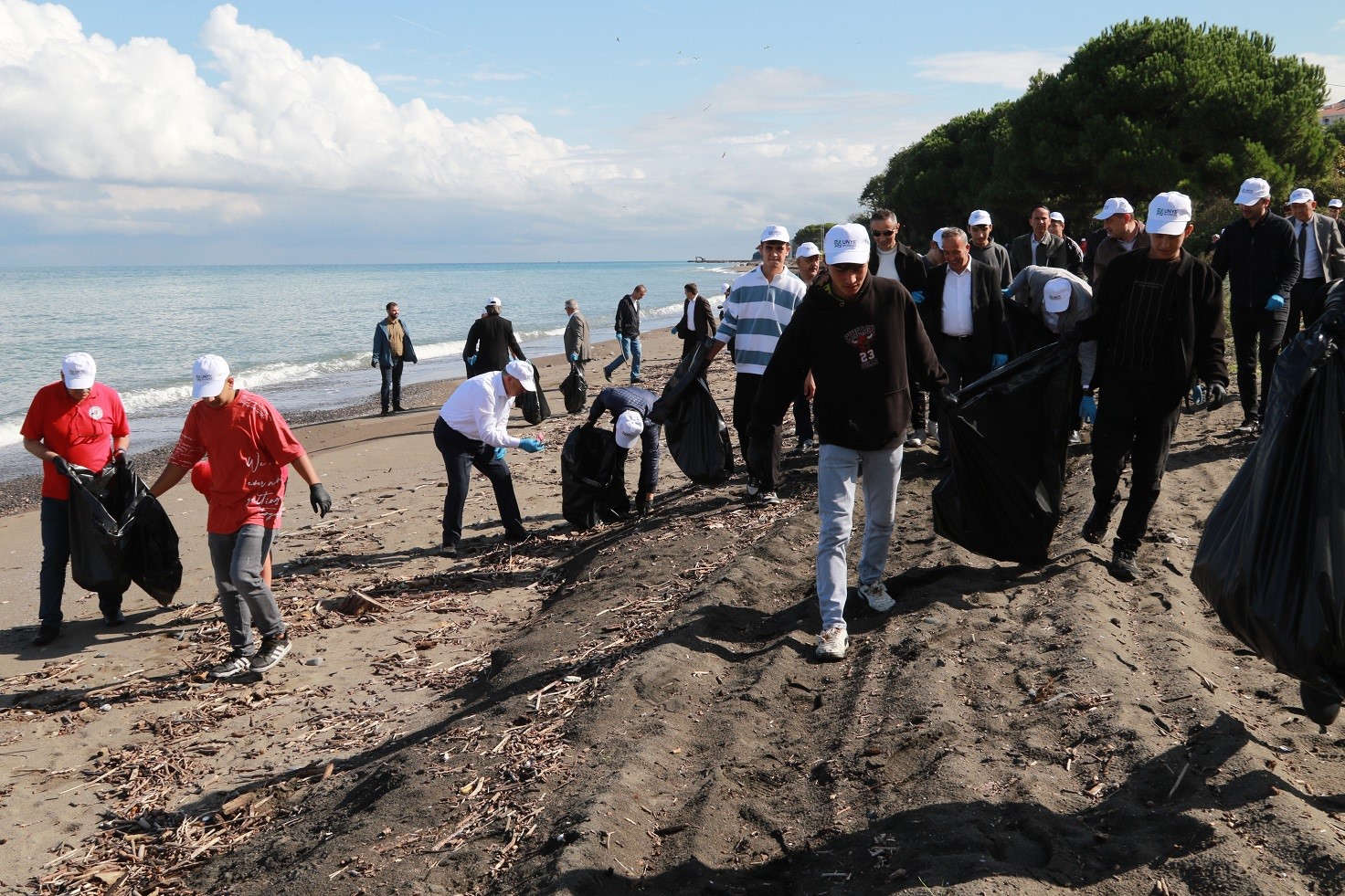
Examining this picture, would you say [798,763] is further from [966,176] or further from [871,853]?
[966,176]

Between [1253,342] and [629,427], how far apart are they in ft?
15.2

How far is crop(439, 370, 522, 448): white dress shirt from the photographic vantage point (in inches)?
275

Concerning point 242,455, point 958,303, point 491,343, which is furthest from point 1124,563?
point 491,343

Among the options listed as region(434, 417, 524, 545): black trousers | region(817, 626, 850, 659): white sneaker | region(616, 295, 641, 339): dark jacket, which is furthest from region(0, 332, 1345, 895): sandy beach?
region(616, 295, 641, 339): dark jacket

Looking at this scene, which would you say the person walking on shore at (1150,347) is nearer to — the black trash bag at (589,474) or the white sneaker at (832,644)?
the white sneaker at (832,644)

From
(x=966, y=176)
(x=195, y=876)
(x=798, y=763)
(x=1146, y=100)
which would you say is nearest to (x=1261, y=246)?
(x=798, y=763)

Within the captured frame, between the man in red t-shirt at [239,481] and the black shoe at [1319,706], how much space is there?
441 centimetres

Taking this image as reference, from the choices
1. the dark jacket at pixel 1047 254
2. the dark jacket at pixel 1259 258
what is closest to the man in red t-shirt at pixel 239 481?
the dark jacket at pixel 1047 254

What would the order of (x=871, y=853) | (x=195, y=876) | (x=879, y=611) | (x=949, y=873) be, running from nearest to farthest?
(x=949, y=873), (x=871, y=853), (x=195, y=876), (x=879, y=611)

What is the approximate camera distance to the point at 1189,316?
4.75 m

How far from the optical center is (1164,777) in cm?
328

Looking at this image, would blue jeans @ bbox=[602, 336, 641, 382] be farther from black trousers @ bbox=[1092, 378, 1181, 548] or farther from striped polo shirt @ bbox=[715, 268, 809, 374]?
black trousers @ bbox=[1092, 378, 1181, 548]

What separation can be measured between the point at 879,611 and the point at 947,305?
2672mm

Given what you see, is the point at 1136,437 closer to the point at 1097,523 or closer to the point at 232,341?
the point at 1097,523
